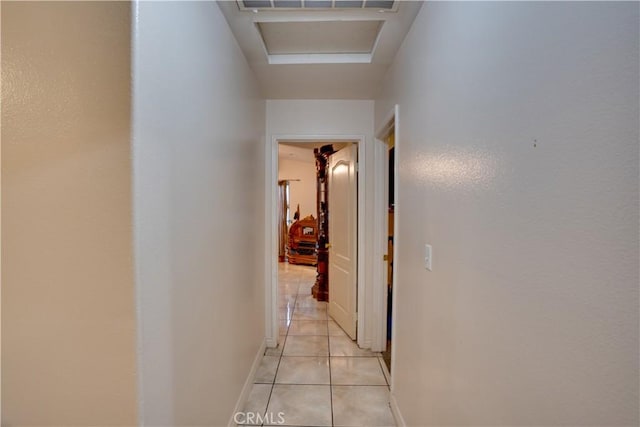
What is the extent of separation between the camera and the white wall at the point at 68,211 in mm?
795

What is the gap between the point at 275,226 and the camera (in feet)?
9.05

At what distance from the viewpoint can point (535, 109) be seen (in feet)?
2.22

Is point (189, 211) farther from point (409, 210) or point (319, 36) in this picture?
point (319, 36)

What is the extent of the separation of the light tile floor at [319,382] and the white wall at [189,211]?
383mm

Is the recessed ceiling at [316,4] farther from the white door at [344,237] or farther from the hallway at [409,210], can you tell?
the white door at [344,237]

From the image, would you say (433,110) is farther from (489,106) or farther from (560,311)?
(560,311)

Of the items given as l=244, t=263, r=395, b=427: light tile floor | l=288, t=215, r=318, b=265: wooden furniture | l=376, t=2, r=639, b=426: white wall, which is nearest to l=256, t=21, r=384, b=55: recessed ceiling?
l=376, t=2, r=639, b=426: white wall

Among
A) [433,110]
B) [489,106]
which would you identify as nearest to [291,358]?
[433,110]

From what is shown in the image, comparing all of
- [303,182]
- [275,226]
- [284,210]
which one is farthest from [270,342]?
[303,182]

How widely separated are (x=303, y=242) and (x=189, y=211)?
19.6 feet

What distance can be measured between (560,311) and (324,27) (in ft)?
6.34

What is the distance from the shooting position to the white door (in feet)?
9.59

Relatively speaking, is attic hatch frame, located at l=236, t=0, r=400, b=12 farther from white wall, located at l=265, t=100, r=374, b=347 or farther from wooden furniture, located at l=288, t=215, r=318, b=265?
wooden furniture, located at l=288, t=215, r=318, b=265

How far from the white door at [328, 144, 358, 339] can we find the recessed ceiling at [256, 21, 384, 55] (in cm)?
103
